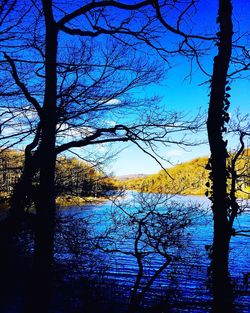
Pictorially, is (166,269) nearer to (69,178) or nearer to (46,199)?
(69,178)

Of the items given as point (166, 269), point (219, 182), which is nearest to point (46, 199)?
point (219, 182)

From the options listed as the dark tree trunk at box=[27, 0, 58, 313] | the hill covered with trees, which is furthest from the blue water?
the dark tree trunk at box=[27, 0, 58, 313]

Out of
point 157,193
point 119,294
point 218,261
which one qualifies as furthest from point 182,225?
point 119,294

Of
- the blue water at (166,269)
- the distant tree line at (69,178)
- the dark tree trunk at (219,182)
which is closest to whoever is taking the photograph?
the dark tree trunk at (219,182)

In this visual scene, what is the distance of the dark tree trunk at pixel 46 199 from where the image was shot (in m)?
5.24

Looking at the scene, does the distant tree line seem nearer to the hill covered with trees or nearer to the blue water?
the hill covered with trees

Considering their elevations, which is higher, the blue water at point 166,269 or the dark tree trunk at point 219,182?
the dark tree trunk at point 219,182

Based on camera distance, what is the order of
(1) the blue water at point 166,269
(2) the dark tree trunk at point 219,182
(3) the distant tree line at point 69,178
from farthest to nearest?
1. (1) the blue water at point 166,269
2. (3) the distant tree line at point 69,178
3. (2) the dark tree trunk at point 219,182

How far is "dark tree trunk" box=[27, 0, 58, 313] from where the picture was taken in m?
5.24

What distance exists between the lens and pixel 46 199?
5371 mm

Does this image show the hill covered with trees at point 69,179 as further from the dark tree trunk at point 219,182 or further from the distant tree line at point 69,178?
the dark tree trunk at point 219,182

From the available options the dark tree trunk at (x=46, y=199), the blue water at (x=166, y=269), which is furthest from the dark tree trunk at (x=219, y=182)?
the blue water at (x=166, y=269)

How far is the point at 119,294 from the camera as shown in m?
16.0

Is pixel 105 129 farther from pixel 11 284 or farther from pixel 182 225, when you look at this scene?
pixel 11 284
